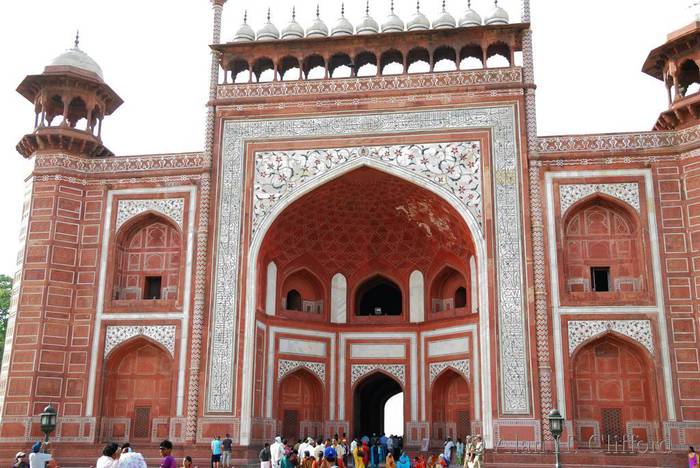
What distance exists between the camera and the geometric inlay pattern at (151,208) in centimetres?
1581

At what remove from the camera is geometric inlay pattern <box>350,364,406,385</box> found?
16.7 m

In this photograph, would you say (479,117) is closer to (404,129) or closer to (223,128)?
(404,129)

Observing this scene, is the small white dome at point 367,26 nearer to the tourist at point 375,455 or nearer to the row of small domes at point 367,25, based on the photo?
the row of small domes at point 367,25

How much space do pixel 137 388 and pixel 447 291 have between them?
689cm

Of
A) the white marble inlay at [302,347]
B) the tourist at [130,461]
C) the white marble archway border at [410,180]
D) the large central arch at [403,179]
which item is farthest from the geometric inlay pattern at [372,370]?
the tourist at [130,461]

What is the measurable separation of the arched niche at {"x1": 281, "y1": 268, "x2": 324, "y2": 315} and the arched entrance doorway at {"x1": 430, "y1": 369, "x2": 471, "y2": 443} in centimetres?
315

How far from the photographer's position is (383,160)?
15320mm

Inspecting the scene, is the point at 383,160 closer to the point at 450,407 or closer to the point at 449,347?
the point at 449,347

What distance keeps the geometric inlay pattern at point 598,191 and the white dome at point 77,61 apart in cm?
1018

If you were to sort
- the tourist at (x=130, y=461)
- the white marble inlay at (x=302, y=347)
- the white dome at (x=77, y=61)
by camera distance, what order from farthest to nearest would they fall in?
the white dome at (x=77, y=61) < the white marble inlay at (x=302, y=347) < the tourist at (x=130, y=461)

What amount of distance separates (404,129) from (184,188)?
15.3ft

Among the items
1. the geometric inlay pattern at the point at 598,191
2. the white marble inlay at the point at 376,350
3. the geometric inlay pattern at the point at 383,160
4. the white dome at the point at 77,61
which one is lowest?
the white marble inlay at the point at 376,350

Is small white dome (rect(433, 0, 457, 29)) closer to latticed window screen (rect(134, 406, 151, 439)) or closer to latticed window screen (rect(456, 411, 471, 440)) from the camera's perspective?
latticed window screen (rect(456, 411, 471, 440))

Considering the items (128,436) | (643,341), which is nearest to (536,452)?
(643,341)
